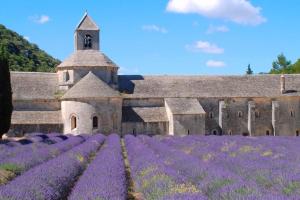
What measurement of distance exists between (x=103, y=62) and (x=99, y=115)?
5905 mm

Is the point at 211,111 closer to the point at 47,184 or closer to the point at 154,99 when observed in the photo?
the point at 154,99

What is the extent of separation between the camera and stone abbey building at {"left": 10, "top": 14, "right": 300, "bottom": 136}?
4038 cm

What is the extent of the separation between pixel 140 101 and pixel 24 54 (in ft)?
119

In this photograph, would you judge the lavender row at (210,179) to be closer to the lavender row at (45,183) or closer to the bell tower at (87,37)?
the lavender row at (45,183)

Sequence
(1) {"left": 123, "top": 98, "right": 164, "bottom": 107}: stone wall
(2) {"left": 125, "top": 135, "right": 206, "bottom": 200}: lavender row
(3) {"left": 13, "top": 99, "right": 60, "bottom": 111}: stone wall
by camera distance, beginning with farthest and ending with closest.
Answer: (1) {"left": 123, "top": 98, "right": 164, "bottom": 107}: stone wall, (3) {"left": 13, "top": 99, "right": 60, "bottom": 111}: stone wall, (2) {"left": 125, "top": 135, "right": 206, "bottom": 200}: lavender row

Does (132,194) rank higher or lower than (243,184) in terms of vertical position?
lower

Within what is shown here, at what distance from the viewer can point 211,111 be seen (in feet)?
147

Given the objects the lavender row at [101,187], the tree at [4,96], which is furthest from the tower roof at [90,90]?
the lavender row at [101,187]

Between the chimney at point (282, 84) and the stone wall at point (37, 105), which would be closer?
the stone wall at point (37, 105)

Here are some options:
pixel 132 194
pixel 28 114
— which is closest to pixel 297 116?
pixel 28 114

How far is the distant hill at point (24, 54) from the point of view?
69188 mm

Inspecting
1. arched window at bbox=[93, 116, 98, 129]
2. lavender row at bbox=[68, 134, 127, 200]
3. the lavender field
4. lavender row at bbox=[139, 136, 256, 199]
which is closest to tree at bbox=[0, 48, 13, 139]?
arched window at bbox=[93, 116, 98, 129]

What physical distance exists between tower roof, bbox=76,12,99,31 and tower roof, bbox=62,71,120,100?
255 inches

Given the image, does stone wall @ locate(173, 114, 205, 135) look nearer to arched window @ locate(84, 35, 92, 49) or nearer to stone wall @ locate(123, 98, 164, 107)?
stone wall @ locate(123, 98, 164, 107)
